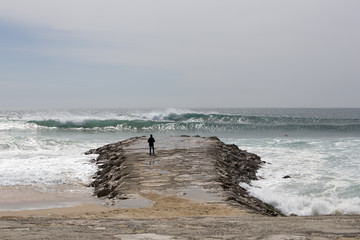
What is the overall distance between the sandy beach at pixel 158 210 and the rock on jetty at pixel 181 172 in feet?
0.12

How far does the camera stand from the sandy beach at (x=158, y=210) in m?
6.73

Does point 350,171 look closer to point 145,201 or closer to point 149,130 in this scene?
point 145,201

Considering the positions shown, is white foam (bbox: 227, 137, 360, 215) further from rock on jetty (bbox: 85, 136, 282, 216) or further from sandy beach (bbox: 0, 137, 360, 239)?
sandy beach (bbox: 0, 137, 360, 239)

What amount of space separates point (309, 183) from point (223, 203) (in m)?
6.75

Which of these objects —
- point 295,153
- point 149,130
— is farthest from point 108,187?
point 149,130

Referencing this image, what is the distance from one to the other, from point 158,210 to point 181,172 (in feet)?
18.0

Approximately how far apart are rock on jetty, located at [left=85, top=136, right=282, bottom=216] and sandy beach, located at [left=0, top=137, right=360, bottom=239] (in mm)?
37

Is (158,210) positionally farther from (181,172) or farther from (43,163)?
(43,163)

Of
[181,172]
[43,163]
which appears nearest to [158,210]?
[181,172]

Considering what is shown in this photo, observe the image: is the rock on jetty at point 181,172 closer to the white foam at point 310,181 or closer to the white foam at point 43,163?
the white foam at point 310,181

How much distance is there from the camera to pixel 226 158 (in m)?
20.9

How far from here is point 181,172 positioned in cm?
1677

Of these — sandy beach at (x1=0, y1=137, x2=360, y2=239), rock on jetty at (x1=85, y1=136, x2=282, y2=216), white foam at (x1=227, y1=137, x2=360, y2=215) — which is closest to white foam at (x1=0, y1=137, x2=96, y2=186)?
rock on jetty at (x1=85, y1=136, x2=282, y2=216)

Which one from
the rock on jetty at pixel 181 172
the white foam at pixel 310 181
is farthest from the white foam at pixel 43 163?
the white foam at pixel 310 181
